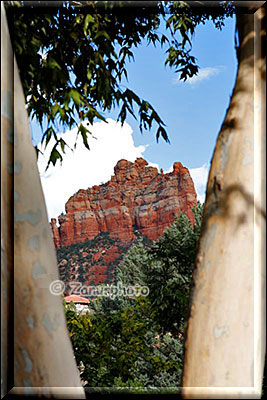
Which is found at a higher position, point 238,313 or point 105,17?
point 105,17

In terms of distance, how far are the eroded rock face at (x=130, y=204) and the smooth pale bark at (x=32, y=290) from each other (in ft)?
59.4

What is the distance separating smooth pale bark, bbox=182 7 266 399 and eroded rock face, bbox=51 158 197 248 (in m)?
18.1

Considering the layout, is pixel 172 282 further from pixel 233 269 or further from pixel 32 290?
pixel 32 290

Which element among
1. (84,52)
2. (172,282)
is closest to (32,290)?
(84,52)

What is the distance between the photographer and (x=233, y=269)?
1138 millimetres

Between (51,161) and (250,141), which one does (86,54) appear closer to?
(51,161)

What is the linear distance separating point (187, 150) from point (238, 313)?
2362 mm

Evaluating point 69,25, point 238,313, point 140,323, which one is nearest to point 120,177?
point 140,323

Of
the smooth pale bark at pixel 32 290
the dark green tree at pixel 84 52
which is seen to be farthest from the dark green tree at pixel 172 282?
the smooth pale bark at pixel 32 290

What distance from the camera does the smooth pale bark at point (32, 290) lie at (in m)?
1.07

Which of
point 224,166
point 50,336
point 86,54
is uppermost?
point 86,54

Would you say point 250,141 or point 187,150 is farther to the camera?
point 187,150

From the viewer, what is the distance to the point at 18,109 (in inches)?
49.4

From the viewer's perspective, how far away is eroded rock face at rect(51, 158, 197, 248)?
21.0 meters
